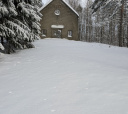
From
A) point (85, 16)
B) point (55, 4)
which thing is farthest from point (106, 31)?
point (55, 4)

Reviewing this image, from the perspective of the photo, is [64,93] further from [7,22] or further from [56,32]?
[56,32]

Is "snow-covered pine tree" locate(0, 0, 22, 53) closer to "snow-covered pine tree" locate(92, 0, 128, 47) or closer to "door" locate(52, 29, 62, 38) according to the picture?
"snow-covered pine tree" locate(92, 0, 128, 47)

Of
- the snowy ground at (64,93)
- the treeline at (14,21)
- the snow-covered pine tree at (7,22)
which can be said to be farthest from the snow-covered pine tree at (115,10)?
the snowy ground at (64,93)

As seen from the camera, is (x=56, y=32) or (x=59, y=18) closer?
(x=59, y=18)

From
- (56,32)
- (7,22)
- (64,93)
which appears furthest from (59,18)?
(64,93)

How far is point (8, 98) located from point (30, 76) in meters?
2.06

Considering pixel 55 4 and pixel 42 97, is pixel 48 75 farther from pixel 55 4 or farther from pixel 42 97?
pixel 55 4

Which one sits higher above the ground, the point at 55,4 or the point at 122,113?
the point at 55,4

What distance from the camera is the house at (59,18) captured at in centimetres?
3158

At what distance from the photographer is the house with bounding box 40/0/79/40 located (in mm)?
31578

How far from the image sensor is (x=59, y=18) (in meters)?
31.8

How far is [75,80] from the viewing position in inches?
236

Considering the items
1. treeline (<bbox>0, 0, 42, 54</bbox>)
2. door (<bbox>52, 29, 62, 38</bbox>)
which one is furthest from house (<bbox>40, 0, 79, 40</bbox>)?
treeline (<bbox>0, 0, 42, 54</bbox>)

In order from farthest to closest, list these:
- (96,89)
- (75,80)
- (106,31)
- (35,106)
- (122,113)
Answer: (106,31) < (75,80) < (96,89) < (35,106) < (122,113)
